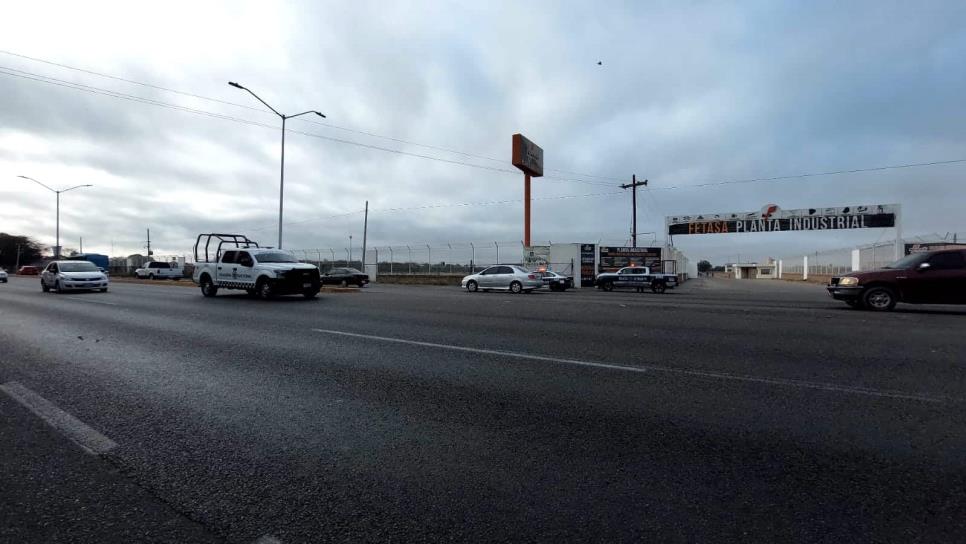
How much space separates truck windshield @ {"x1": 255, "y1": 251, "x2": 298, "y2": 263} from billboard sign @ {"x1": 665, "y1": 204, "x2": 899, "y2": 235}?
113 feet

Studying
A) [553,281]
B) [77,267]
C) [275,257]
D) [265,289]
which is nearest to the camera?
[265,289]

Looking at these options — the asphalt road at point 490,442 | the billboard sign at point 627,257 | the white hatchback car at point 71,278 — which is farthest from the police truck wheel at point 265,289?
the billboard sign at point 627,257

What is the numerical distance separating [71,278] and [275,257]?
1009 cm

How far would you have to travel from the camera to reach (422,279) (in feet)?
141

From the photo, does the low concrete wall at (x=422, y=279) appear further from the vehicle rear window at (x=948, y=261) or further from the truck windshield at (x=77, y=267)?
the vehicle rear window at (x=948, y=261)

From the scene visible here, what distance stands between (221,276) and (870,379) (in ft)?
61.8

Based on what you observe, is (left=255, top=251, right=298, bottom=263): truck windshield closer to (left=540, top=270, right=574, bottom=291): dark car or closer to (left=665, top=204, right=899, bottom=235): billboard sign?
(left=540, top=270, right=574, bottom=291): dark car

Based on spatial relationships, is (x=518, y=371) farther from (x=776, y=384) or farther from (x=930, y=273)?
(x=930, y=273)

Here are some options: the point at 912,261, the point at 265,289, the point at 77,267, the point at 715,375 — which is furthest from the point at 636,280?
the point at 77,267

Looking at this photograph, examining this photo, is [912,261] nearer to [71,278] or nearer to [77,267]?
[71,278]

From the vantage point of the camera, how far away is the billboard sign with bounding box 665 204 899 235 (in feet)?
115

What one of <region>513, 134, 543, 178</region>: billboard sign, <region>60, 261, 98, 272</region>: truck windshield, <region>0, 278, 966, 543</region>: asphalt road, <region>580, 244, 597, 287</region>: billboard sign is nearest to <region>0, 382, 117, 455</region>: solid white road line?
<region>0, 278, 966, 543</region>: asphalt road

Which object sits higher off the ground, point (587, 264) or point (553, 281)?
point (587, 264)

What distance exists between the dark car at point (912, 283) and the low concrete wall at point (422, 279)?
2772 centimetres
